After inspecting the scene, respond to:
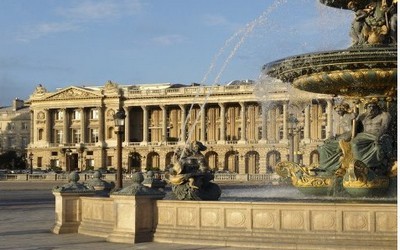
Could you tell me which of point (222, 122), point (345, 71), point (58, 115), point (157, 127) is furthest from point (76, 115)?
point (345, 71)

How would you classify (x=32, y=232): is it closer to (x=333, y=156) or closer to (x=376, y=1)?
(x=333, y=156)

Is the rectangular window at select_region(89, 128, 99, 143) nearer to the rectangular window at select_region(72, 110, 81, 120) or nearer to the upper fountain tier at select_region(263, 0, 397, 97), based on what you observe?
the rectangular window at select_region(72, 110, 81, 120)

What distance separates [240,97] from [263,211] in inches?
4006

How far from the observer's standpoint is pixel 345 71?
1446cm

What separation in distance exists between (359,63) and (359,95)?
132cm

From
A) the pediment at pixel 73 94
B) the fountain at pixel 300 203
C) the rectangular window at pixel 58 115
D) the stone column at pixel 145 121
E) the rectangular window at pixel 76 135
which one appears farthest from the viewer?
the rectangular window at pixel 58 115

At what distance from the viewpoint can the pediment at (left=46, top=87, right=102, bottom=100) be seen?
123m

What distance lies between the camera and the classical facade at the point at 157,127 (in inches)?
4313

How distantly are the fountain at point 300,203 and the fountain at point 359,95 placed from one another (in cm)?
2

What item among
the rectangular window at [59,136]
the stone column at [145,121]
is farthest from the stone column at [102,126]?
the rectangular window at [59,136]

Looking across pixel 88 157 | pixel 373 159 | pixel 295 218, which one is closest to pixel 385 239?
pixel 295 218

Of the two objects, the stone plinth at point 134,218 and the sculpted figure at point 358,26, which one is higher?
the sculpted figure at point 358,26

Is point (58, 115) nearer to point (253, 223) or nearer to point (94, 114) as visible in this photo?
point (94, 114)

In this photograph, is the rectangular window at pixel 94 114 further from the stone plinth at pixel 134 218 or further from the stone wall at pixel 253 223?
the stone plinth at pixel 134 218
